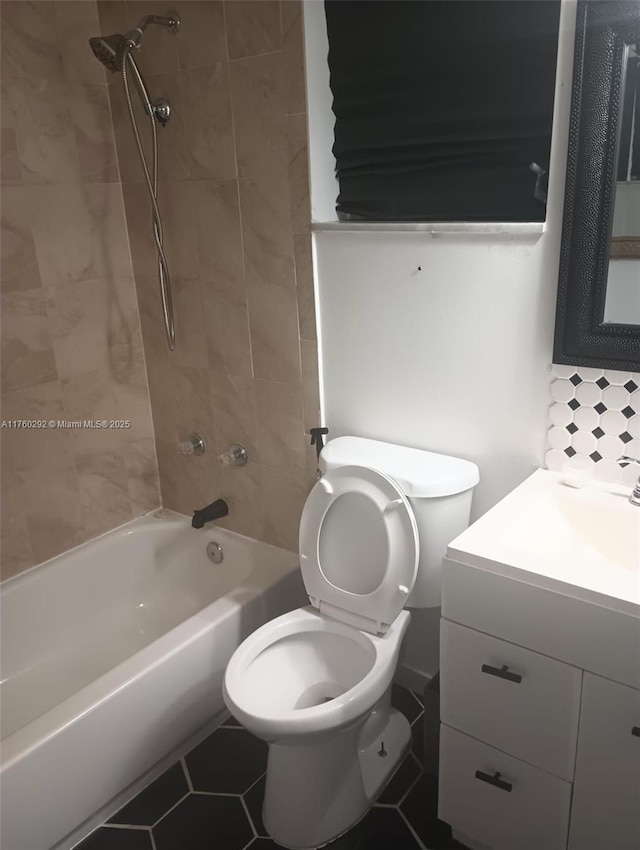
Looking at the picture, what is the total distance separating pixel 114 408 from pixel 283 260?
899mm

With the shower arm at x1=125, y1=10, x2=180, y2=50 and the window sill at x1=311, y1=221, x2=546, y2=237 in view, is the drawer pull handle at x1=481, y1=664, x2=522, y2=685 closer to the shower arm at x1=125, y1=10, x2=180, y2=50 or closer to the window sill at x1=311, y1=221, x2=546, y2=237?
the window sill at x1=311, y1=221, x2=546, y2=237

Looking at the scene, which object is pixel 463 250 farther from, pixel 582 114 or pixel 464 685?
pixel 464 685

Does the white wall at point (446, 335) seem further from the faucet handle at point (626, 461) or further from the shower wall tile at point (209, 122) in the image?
the shower wall tile at point (209, 122)

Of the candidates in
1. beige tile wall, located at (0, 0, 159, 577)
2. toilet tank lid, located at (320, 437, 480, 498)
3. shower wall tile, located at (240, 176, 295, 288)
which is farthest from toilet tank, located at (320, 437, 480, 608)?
beige tile wall, located at (0, 0, 159, 577)

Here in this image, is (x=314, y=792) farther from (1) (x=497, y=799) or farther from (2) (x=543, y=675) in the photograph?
(2) (x=543, y=675)

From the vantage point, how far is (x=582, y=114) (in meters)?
1.37

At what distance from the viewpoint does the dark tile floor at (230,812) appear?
5.40 feet

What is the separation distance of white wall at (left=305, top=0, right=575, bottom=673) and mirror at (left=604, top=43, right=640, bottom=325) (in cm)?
12

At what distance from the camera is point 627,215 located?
1.39 m

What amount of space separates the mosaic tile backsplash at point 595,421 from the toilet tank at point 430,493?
0.77 feet

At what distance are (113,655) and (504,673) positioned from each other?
143 centimetres

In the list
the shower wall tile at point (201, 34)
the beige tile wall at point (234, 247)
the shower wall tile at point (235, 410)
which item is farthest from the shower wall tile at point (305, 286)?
the shower wall tile at point (201, 34)

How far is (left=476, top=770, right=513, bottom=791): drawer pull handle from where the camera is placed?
1419 millimetres

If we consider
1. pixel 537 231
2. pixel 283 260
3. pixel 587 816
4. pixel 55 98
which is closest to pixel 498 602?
pixel 587 816
